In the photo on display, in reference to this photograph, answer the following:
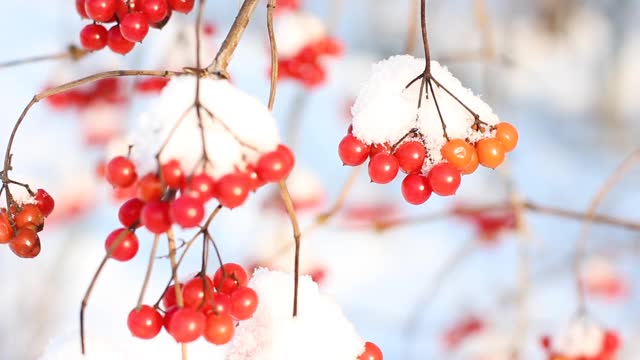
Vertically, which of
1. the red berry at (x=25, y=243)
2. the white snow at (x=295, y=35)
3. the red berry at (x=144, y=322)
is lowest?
the red berry at (x=144, y=322)

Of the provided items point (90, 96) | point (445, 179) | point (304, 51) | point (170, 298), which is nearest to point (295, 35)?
point (304, 51)

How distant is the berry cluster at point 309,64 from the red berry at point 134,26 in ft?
3.61

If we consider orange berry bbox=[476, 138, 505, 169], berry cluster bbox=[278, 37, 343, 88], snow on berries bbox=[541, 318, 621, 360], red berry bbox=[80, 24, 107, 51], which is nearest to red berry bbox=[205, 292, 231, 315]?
orange berry bbox=[476, 138, 505, 169]

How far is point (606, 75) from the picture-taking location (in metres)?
5.86

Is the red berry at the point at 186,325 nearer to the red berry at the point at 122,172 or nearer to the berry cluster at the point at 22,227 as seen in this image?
the red berry at the point at 122,172

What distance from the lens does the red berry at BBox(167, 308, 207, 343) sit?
73 cm

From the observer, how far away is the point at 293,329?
0.90 m

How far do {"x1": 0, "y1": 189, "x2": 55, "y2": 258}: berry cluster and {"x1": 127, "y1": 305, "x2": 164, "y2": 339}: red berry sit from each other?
0.76 ft

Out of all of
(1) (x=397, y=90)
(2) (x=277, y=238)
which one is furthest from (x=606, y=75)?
(1) (x=397, y=90)

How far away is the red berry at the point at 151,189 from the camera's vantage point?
0.70m

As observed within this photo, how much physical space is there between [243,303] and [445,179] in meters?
0.27

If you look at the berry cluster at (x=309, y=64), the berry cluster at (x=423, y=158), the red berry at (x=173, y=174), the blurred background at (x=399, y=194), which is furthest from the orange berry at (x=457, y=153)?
the blurred background at (x=399, y=194)

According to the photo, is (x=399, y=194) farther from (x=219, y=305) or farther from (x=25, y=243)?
(x=219, y=305)

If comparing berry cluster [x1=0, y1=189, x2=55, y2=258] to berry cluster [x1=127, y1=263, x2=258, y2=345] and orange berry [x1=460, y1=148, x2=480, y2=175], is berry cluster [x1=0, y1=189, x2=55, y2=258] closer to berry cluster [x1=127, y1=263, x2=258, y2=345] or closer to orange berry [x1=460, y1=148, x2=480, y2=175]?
berry cluster [x1=127, y1=263, x2=258, y2=345]
